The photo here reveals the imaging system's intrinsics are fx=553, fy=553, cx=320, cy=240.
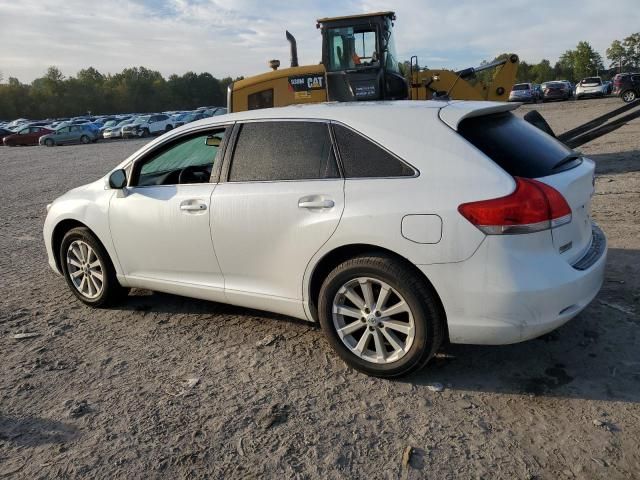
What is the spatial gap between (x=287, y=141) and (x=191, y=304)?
6.26 feet

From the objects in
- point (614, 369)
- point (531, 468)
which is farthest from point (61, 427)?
point (614, 369)

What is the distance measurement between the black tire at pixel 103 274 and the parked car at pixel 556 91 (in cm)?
5015

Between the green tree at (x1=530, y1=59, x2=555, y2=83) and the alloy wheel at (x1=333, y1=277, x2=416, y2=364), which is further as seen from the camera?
the green tree at (x1=530, y1=59, x2=555, y2=83)

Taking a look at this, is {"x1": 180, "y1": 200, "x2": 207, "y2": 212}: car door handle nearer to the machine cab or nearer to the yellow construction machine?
the yellow construction machine

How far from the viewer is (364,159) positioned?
341 centimetres

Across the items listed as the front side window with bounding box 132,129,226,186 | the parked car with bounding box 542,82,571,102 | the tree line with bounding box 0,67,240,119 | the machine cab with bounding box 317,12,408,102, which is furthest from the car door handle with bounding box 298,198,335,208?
the tree line with bounding box 0,67,240,119

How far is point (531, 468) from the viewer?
Answer: 257 centimetres

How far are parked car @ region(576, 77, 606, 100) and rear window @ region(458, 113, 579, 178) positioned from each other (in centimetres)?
4933

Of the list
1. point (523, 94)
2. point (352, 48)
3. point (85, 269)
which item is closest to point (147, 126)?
point (523, 94)

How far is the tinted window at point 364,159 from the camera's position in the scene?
3283 millimetres

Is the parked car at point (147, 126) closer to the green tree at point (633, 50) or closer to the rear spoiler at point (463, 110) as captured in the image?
the rear spoiler at point (463, 110)

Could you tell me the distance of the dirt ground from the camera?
2703mm

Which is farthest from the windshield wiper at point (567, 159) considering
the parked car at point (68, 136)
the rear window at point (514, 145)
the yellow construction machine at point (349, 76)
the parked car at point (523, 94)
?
the parked car at point (523, 94)

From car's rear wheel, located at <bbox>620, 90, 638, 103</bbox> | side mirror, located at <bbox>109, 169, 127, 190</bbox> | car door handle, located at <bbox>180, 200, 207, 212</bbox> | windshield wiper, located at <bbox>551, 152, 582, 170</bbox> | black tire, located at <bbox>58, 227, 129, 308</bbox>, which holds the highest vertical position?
car's rear wheel, located at <bbox>620, 90, 638, 103</bbox>
